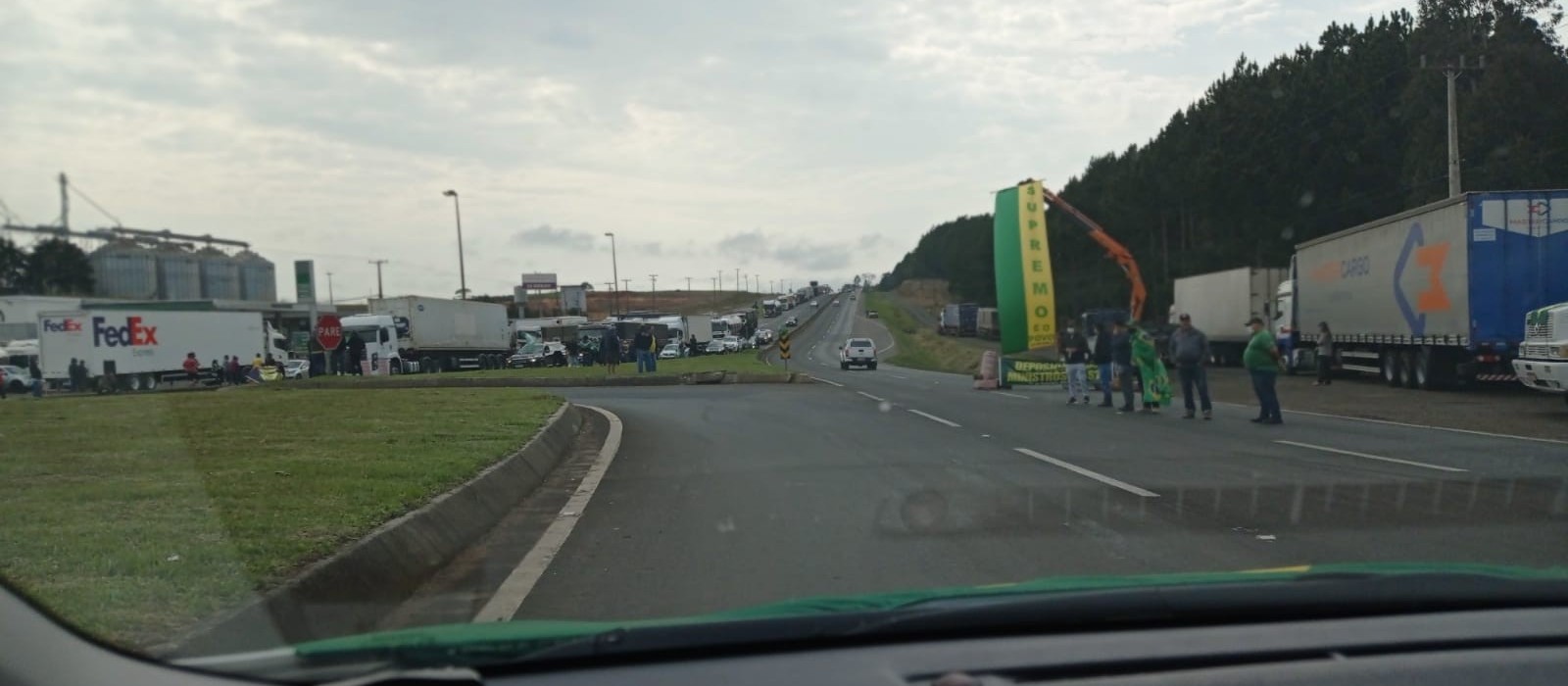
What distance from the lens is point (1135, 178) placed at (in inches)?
2621

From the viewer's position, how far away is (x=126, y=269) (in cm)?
1186

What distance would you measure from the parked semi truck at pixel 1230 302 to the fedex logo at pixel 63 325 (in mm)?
37235

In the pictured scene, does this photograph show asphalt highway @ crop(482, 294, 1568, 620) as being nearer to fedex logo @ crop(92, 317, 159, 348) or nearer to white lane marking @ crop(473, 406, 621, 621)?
white lane marking @ crop(473, 406, 621, 621)

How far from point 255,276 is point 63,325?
28.3 metres

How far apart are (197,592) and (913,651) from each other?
13.3 feet

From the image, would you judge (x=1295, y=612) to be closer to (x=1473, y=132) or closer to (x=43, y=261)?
(x=43, y=261)

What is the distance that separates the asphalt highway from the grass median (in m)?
1.45

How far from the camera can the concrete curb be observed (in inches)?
199

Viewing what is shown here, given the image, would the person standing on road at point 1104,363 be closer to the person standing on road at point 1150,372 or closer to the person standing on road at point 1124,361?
the person standing on road at point 1124,361

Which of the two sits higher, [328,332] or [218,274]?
[218,274]

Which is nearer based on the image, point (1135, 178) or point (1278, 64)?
point (1278, 64)

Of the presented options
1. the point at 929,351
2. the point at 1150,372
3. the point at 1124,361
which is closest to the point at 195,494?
the point at 1150,372

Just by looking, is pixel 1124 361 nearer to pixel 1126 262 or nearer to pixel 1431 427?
pixel 1431 427

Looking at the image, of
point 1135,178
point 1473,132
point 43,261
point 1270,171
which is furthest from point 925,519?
point 1135,178
